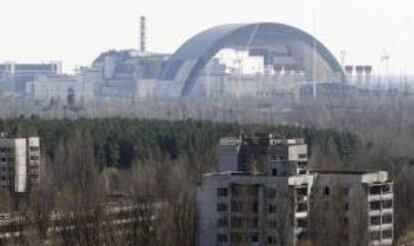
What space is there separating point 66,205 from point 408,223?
4.71 m

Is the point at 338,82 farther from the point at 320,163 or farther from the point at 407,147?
the point at 320,163

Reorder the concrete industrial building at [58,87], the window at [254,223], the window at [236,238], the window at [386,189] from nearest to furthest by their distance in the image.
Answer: the window at [236,238] → the window at [254,223] → the window at [386,189] → the concrete industrial building at [58,87]

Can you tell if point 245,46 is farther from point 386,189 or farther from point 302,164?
point 386,189

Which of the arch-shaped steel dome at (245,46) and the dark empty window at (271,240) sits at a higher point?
the arch-shaped steel dome at (245,46)

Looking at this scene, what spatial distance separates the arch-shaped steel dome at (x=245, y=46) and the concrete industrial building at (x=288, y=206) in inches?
1875

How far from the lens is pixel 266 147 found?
1083 inches

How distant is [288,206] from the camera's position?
2009 centimetres

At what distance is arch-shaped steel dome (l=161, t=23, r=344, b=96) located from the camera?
227 feet

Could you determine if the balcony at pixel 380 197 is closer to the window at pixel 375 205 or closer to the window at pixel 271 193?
the window at pixel 375 205

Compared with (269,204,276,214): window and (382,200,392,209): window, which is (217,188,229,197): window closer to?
(269,204,276,214): window

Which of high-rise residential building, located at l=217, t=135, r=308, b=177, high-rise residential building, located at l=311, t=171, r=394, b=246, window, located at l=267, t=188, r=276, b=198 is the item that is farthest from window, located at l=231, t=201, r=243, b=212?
high-rise residential building, located at l=217, t=135, r=308, b=177

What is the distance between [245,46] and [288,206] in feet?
169

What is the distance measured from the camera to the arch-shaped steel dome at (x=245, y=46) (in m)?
69.1

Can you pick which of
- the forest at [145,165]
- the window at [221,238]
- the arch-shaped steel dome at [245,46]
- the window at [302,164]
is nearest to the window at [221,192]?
the forest at [145,165]
